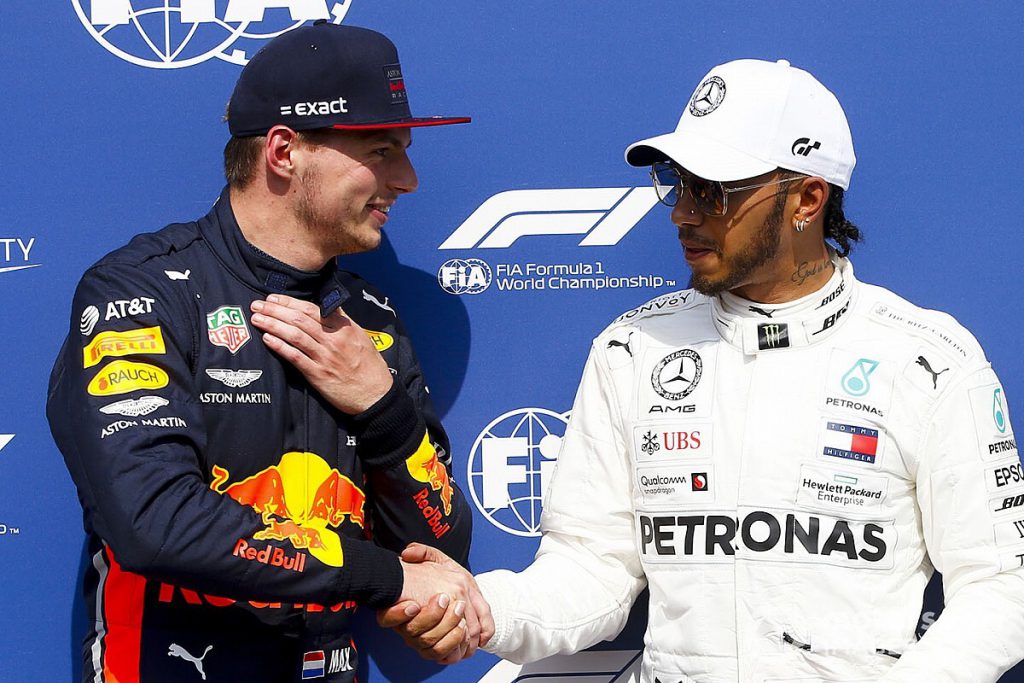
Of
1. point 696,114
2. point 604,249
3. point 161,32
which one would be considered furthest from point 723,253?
point 161,32

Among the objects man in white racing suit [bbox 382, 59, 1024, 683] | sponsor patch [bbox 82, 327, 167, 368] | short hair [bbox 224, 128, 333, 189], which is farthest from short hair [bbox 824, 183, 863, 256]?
sponsor patch [bbox 82, 327, 167, 368]

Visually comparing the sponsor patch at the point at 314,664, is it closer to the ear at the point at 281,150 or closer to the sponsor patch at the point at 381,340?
the sponsor patch at the point at 381,340

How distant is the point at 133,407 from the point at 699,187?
98cm

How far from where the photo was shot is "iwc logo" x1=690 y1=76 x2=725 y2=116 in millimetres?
2149

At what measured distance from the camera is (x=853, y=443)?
2.08 m

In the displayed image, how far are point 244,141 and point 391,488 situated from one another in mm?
645

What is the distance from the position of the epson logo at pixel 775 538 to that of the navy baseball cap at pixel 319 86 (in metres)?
0.83

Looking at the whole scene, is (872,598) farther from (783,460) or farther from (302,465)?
(302,465)

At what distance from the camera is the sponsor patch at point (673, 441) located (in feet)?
7.09

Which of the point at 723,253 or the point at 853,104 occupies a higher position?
the point at 853,104

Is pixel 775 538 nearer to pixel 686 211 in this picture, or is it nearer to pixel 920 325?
pixel 920 325

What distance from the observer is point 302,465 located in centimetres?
214

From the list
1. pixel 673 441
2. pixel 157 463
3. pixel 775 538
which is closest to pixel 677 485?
pixel 673 441

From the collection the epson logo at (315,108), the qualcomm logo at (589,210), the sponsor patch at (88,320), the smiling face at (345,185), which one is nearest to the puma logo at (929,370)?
the qualcomm logo at (589,210)
